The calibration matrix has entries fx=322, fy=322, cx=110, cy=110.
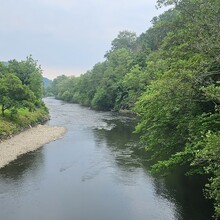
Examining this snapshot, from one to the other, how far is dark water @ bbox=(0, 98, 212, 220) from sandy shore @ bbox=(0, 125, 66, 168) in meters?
1.25

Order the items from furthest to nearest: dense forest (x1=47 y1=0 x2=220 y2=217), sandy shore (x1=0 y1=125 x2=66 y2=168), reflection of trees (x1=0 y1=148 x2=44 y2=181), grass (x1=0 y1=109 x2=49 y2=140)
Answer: grass (x1=0 y1=109 x2=49 y2=140) → sandy shore (x1=0 y1=125 x2=66 y2=168) → reflection of trees (x1=0 y1=148 x2=44 y2=181) → dense forest (x1=47 y1=0 x2=220 y2=217)

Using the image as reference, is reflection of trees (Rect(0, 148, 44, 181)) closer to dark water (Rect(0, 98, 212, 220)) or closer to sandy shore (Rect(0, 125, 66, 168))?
dark water (Rect(0, 98, 212, 220))

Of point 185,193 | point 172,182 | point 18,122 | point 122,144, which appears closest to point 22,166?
point 172,182

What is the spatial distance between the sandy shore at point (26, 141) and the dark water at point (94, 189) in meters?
1.25

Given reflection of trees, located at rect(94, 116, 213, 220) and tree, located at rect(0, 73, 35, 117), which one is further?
tree, located at rect(0, 73, 35, 117)

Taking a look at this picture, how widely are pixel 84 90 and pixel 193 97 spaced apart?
9942 cm

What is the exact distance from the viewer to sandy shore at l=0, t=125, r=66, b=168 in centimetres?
3142

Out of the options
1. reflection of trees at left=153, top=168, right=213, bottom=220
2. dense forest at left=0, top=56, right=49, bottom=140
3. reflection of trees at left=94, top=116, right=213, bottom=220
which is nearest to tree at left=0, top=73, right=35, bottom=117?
dense forest at left=0, top=56, right=49, bottom=140

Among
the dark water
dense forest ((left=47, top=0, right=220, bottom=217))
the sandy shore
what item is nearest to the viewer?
dense forest ((left=47, top=0, right=220, bottom=217))

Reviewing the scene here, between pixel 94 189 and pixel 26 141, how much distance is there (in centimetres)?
1813

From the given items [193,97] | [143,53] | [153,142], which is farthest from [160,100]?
[143,53]

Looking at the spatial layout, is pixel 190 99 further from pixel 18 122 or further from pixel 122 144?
pixel 18 122

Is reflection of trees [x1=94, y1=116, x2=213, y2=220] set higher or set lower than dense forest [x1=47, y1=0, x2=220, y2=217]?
lower

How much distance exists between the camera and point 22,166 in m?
28.0
